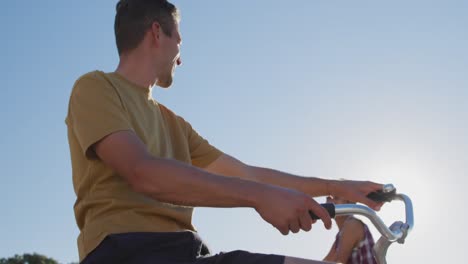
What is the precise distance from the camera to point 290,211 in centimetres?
238

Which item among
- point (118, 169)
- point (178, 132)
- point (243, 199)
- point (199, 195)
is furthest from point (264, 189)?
point (178, 132)

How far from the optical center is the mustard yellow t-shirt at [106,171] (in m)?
2.91

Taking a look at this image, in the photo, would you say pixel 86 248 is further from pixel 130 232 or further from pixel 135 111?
pixel 135 111

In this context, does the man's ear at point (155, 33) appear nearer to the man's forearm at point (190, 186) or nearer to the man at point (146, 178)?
the man at point (146, 178)

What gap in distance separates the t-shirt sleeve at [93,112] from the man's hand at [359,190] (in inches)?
46.7

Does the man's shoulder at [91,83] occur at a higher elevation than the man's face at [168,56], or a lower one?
lower

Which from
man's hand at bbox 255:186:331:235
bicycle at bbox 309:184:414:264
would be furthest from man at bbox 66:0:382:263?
bicycle at bbox 309:184:414:264

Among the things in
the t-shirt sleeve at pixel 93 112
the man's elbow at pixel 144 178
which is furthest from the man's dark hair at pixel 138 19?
the man's elbow at pixel 144 178

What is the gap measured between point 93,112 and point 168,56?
2.57 ft

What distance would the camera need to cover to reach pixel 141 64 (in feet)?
11.7

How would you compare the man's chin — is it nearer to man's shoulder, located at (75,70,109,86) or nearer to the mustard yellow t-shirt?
the mustard yellow t-shirt

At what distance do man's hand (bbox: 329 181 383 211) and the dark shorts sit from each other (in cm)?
92

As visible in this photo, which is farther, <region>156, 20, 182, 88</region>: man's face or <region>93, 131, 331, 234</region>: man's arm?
<region>156, 20, 182, 88</region>: man's face

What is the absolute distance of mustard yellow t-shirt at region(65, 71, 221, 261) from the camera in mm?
2906
